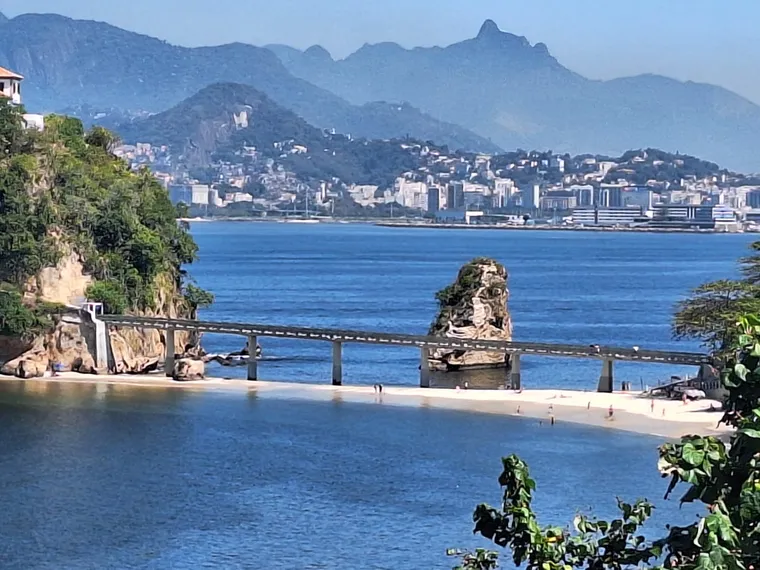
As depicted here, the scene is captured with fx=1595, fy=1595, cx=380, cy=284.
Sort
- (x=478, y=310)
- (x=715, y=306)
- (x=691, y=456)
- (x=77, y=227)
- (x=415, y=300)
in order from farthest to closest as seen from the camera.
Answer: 1. (x=415, y=300)
2. (x=478, y=310)
3. (x=77, y=227)
4. (x=715, y=306)
5. (x=691, y=456)

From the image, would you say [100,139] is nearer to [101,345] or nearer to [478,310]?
[101,345]

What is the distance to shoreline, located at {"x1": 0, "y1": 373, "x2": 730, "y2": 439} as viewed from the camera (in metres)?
49.2

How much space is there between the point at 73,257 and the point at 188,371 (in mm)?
9910

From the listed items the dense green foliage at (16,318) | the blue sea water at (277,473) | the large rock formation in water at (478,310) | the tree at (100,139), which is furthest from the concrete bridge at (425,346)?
the tree at (100,139)

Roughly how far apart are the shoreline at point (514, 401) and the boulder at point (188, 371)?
448 millimetres

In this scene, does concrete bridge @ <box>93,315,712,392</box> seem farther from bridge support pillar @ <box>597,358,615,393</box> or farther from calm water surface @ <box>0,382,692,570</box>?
calm water surface @ <box>0,382,692,570</box>

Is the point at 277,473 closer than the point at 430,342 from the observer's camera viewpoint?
Yes

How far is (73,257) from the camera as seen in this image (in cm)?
6725

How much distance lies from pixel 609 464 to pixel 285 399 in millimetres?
16586

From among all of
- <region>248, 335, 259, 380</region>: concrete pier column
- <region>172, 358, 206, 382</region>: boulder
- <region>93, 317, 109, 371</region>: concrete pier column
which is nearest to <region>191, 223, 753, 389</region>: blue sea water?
<region>248, 335, 259, 380</region>: concrete pier column

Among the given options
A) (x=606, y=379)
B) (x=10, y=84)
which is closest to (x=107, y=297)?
(x=606, y=379)

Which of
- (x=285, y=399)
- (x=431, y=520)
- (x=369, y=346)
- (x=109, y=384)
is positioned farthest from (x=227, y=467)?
(x=369, y=346)

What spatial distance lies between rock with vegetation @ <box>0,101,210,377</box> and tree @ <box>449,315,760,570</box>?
49162mm

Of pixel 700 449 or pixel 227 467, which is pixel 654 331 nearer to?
pixel 227 467
